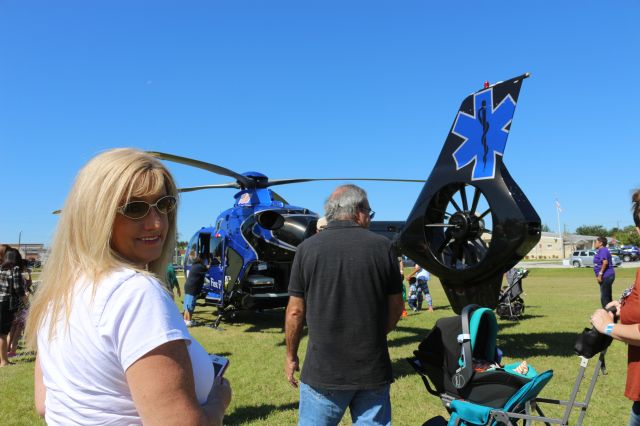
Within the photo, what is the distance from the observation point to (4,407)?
5273 mm

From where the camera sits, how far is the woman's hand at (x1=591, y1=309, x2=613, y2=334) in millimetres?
2551

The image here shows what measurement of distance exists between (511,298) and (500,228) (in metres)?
6.49

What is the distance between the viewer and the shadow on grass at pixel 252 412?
4730mm

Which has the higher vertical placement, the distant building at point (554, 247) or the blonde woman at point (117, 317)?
the blonde woman at point (117, 317)

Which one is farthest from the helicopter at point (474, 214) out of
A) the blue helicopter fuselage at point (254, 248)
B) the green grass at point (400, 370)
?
the blue helicopter fuselage at point (254, 248)

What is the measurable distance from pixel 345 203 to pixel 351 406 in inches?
Result: 46.9

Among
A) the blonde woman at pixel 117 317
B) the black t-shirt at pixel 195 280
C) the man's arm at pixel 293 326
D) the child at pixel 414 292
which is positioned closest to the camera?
the blonde woman at pixel 117 317

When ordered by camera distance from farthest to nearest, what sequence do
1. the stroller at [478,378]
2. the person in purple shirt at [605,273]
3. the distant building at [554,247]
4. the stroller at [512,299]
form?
the distant building at [554,247]
the person in purple shirt at [605,273]
the stroller at [512,299]
the stroller at [478,378]

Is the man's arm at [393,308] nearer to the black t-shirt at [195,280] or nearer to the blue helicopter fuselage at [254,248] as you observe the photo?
the blue helicopter fuselage at [254,248]

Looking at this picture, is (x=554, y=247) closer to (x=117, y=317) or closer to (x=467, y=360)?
(x=467, y=360)

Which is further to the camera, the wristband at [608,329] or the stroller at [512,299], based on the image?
the stroller at [512,299]

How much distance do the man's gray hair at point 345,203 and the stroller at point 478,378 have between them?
1025 millimetres

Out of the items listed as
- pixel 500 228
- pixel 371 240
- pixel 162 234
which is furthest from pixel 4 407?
pixel 500 228

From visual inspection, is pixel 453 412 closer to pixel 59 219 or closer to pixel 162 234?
pixel 162 234
